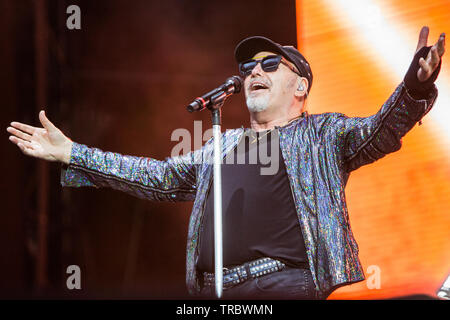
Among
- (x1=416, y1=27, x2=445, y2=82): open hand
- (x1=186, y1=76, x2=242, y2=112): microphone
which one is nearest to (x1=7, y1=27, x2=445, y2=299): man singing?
(x1=416, y1=27, x2=445, y2=82): open hand

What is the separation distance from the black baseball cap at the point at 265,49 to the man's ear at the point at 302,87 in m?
0.03

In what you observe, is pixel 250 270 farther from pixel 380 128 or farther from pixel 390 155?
pixel 390 155

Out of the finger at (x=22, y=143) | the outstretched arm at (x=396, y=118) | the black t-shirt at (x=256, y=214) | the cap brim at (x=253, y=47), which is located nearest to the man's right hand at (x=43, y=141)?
the finger at (x=22, y=143)

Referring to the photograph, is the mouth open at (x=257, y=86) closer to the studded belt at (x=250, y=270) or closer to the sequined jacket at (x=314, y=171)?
the sequined jacket at (x=314, y=171)

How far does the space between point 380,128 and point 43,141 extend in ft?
5.47

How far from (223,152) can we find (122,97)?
1795 millimetres

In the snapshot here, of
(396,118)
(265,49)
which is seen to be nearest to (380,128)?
(396,118)

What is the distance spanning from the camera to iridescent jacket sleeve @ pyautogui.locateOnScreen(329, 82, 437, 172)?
8.09 ft

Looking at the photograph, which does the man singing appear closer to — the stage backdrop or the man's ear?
the man's ear

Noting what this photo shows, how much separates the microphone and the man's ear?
26.7 inches

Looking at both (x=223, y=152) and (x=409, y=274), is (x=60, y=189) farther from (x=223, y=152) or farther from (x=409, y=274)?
(x=409, y=274)

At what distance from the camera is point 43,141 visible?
117 inches

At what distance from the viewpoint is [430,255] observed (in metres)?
3.46
